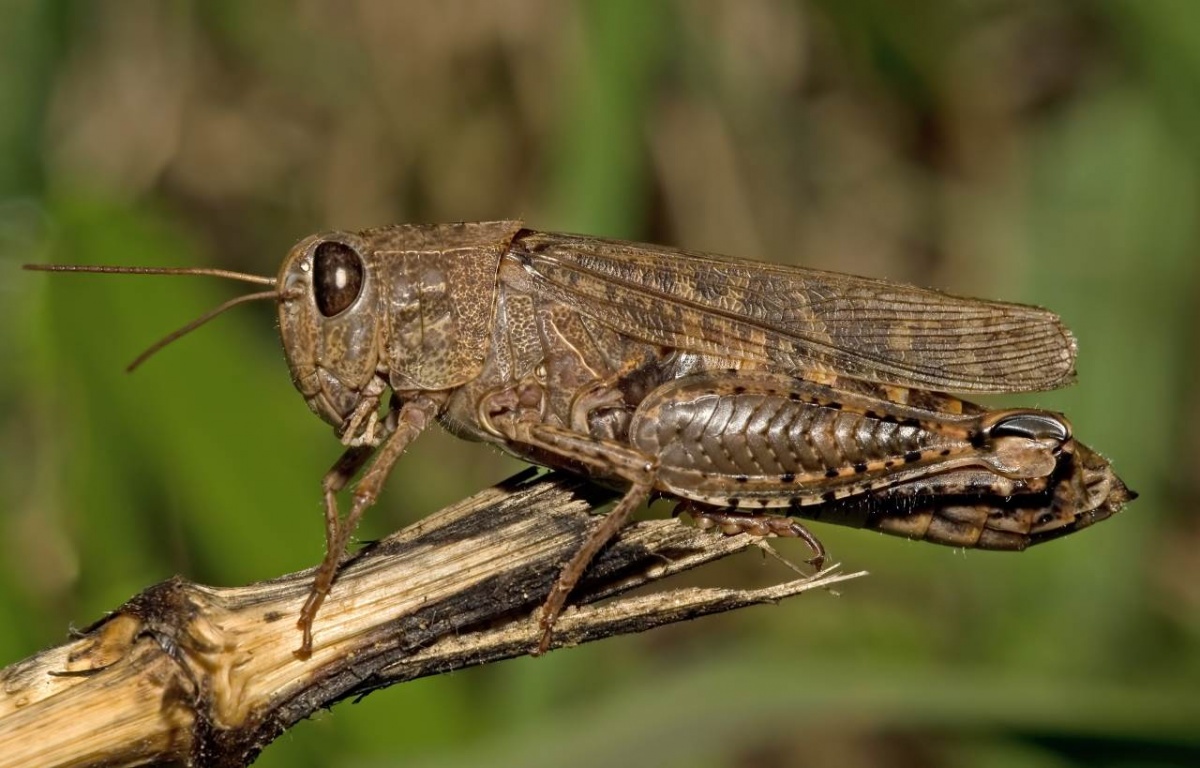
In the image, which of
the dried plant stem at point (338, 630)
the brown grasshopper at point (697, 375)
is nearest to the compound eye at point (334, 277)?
the brown grasshopper at point (697, 375)

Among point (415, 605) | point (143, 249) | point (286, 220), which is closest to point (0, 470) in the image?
point (143, 249)

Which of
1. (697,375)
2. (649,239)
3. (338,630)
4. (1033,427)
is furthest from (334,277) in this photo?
(649,239)

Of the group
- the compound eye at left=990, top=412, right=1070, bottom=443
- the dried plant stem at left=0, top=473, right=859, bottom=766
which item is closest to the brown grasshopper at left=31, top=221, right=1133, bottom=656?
the compound eye at left=990, top=412, right=1070, bottom=443

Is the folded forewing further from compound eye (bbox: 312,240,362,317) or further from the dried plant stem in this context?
the dried plant stem

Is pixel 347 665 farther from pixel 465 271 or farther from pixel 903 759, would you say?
pixel 903 759

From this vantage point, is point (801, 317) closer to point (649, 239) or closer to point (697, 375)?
point (697, 375)
